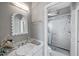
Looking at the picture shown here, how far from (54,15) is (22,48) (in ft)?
2.05

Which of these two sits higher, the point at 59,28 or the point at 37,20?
the point at 37,20

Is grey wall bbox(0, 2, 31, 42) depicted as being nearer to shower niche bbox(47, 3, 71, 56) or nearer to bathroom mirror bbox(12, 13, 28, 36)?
bathroom mirror bbox(12, 13, 28, 36)

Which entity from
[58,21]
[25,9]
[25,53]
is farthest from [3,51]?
[58,21]

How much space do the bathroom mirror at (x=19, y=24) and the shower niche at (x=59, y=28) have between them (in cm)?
33

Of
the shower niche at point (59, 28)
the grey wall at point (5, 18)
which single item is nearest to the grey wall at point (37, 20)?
the shower niche at point (59, 28)

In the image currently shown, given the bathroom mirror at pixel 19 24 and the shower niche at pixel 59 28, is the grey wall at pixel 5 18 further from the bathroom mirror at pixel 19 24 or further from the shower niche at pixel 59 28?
the shower niche at pixel 59 28

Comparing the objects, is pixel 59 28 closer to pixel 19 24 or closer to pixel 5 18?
pixel 19 24

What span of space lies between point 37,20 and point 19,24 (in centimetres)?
26

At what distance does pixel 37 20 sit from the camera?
4.74 ft

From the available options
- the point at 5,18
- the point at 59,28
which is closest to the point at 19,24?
the point at 5,18

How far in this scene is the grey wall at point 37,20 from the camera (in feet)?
4.68

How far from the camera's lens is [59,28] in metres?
1.37

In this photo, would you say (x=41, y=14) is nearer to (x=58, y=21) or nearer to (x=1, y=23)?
(x=58, y=21)

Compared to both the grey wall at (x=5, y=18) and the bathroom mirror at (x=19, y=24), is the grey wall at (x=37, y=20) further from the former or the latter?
the grey wall at (x=5, y=18)
